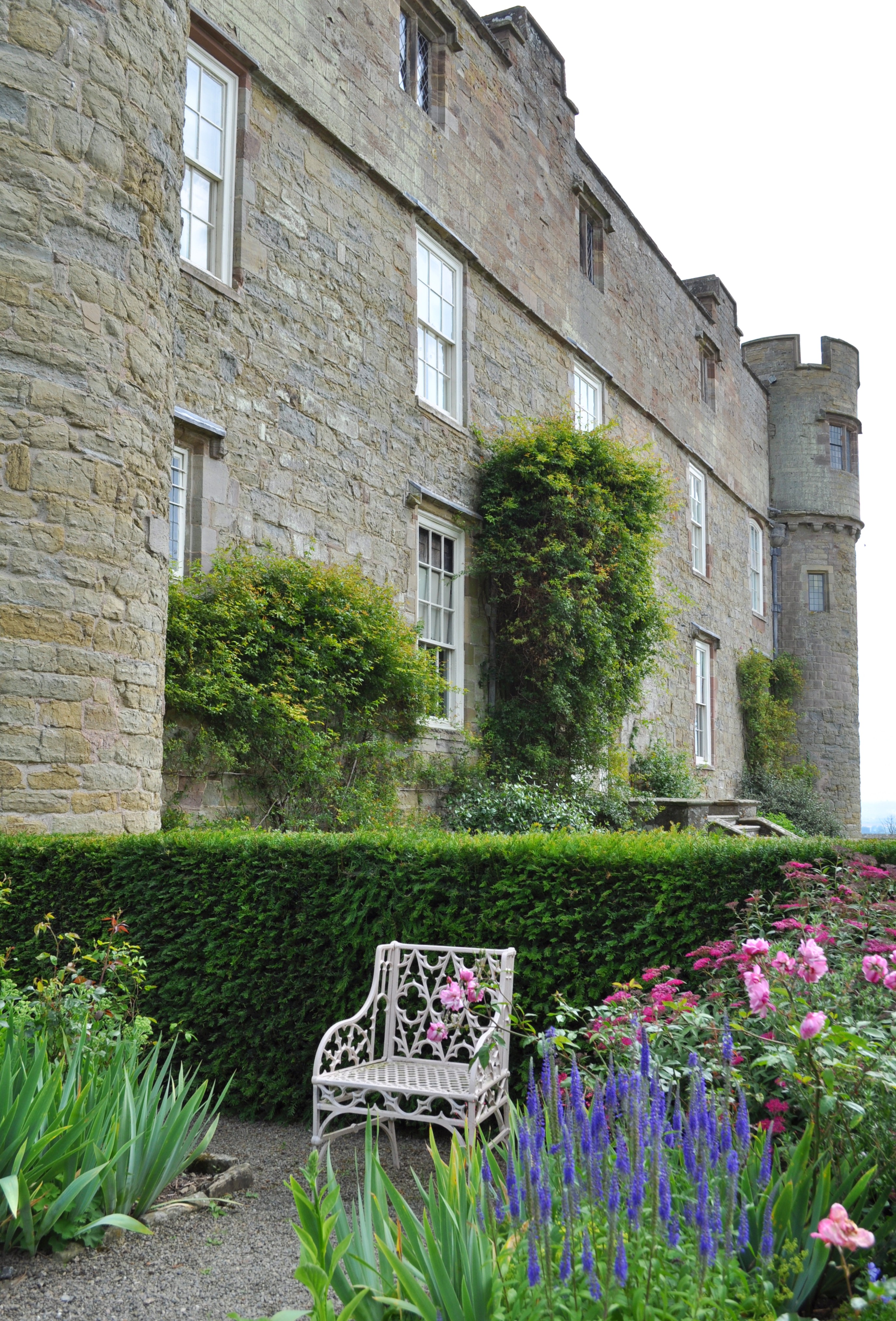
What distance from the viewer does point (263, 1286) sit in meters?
3.32

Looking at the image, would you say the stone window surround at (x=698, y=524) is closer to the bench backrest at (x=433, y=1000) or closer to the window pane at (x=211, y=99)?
the window pane at (x=211, y=99)

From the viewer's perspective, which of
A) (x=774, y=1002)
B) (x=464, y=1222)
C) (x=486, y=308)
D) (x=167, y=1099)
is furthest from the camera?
(x=486, y=308)

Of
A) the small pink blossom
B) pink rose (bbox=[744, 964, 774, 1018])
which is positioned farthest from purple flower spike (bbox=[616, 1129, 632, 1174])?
the small pink blossom

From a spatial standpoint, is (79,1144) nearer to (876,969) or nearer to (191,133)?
(876,969)

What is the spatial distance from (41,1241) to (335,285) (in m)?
9.13

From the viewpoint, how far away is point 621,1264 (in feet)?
7.08

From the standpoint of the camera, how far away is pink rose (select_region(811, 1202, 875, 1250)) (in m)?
1.97

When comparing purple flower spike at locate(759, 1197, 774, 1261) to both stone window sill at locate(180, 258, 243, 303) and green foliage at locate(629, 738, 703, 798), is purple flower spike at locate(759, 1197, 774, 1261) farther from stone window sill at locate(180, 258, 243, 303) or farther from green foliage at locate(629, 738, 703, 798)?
green foliage at locate(629, 738, 703, 798)

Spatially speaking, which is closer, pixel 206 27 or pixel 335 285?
pixel 206 27

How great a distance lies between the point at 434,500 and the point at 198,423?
3.81 metres

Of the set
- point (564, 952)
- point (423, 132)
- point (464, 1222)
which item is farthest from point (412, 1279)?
point (423, 132)

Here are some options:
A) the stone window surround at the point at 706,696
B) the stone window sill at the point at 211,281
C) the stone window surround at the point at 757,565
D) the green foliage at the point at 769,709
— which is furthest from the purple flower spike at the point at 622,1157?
the stone window surround at the point at 757,565

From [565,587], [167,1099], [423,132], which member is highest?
[423,132]

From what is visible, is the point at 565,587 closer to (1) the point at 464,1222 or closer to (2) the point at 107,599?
(2) the point at 107,599
